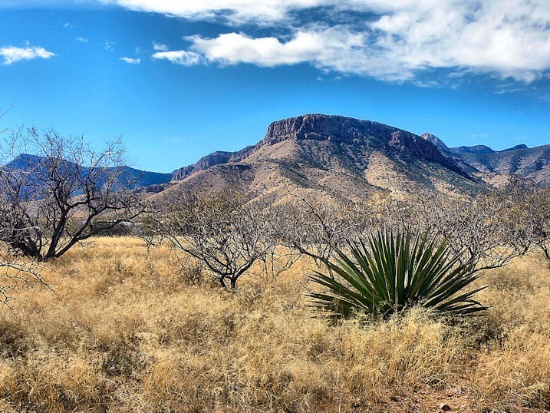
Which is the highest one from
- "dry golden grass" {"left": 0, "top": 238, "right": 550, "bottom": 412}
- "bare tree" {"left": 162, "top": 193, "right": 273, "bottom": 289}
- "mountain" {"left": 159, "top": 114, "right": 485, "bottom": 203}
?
"mountain" {"left": 159, "top": 114, "right": 485, "bottom": 203}

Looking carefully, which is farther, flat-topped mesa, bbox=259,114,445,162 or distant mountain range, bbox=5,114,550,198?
flat-topped mesa, bbox=259,114,445,162

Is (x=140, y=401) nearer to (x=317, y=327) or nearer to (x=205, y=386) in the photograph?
(x=205, y=386)

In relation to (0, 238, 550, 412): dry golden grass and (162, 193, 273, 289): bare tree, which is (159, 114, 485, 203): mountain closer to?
(162, 193, 273, 289): bare tree

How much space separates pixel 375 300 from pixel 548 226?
47.0 ft

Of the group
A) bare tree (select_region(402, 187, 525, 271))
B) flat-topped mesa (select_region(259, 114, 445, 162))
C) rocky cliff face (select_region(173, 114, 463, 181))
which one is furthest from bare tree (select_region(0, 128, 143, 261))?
flat-topped mesa (select_region(259, 114, 445, 162))

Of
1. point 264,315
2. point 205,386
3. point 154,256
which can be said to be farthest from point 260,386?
point 154,256

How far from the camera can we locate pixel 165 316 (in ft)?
20.9

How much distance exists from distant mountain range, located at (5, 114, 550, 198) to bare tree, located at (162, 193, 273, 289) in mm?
26036

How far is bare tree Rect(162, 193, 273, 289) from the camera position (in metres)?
9.52

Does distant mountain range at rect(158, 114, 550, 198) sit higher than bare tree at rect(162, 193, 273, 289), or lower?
higher

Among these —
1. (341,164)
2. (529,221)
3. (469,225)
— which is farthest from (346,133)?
(469,225)

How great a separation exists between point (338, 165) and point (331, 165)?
1854mm

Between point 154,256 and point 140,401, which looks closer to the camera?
point 140,401

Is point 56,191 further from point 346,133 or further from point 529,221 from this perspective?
point 346,133
